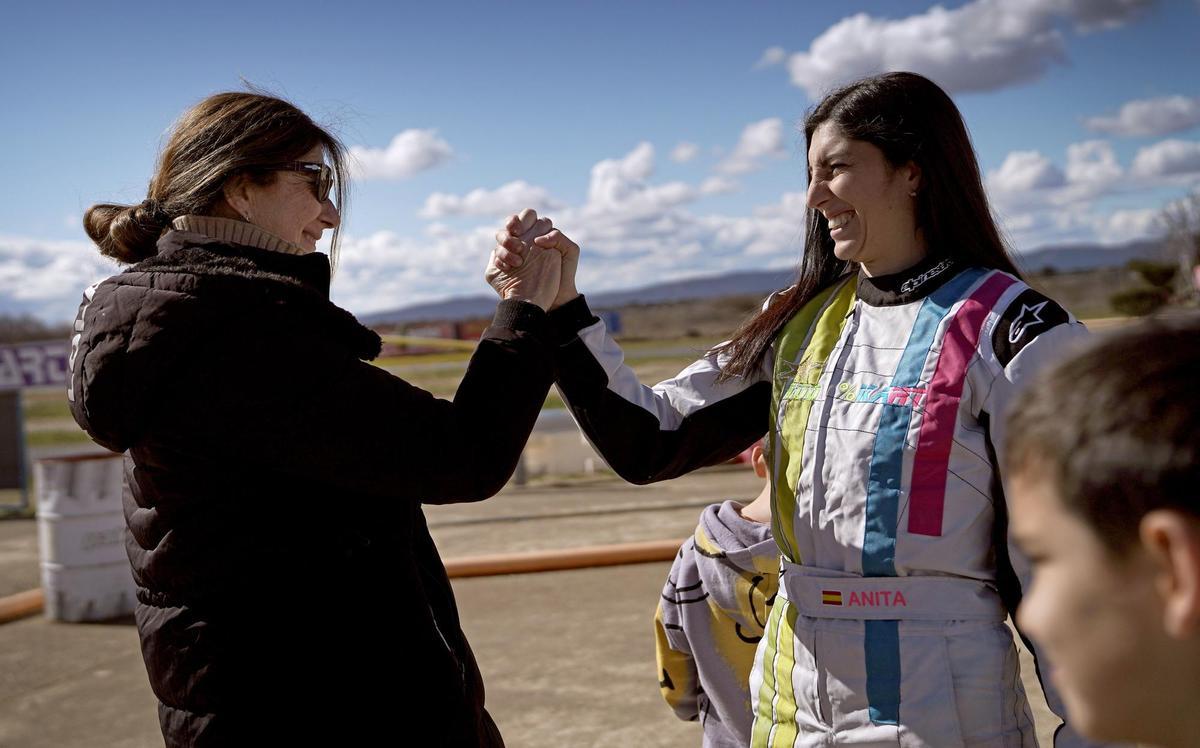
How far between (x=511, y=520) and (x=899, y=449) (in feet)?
22.6

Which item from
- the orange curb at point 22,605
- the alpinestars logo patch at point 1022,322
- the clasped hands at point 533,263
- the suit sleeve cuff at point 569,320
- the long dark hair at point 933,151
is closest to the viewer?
the alpinestars logo patch at point 1022,322

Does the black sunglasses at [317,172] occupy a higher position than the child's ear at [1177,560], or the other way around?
the black sunglasses at [317,172]

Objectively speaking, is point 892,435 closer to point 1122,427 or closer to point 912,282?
point 912,282

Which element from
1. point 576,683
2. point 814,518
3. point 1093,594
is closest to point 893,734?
point 814,518

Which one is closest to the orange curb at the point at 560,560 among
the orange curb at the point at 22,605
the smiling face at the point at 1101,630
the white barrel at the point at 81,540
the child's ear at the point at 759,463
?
the white barrel at the point at 81,540

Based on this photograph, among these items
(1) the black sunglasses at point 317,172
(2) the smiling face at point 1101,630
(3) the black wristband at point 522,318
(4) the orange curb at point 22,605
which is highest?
(1) the black sunglasses at point 317,172

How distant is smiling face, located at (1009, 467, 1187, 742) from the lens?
908mm

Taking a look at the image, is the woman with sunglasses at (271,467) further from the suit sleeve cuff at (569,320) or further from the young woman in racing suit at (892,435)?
the young woman in racing suit at (892,435)

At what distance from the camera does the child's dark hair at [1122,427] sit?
0.88m

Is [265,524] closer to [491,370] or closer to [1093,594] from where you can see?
[491,370]

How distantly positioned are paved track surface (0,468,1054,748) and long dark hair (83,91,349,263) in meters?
2.67

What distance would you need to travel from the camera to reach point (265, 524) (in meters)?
1.83

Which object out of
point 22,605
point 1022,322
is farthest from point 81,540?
point 1022,322

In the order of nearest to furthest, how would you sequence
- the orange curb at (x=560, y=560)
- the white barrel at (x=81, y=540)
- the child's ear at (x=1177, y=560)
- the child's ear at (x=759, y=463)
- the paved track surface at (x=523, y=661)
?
the child's ear at (x=1177, y=560)
the child's ear at (x=759, y=463)
the paved track surface at (x=523, y=661)
the white barrel at (x=81, y=540)
the orange curb at (x=560, y=560)
